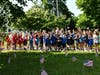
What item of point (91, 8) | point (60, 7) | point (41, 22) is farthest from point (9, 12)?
point (60, 7)

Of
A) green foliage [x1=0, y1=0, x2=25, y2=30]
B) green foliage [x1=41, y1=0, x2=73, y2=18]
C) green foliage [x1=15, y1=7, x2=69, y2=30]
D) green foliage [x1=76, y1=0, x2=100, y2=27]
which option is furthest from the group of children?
green foliage [x1=41, y1=0, x2=73, y2=18]

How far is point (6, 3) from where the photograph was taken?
34875 millimetres

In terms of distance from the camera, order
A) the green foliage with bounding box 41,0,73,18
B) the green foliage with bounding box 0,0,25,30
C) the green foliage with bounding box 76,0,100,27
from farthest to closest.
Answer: the green foliage with bounding box 41,0,73,18 < the green foliage with bounding box 76,0,100,27 < the green foliage with bounding box 0,0,25,30

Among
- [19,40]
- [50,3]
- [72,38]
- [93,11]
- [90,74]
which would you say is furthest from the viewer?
[50,3]

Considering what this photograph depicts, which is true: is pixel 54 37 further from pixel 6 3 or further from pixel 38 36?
pixel 6 3

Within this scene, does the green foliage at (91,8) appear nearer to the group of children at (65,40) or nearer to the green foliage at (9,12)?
the group of children at (65,40)

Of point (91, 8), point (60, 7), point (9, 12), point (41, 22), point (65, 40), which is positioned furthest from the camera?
point (60, 7)

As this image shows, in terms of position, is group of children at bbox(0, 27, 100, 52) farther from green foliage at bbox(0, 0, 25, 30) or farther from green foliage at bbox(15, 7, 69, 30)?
green foliage at bbox(15, 7, 69, 30)

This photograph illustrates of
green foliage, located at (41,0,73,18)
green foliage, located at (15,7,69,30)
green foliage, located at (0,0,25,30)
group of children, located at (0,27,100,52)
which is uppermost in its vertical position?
green foliage, located at (41,0,73,18)

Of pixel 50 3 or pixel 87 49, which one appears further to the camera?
pixel 50 3

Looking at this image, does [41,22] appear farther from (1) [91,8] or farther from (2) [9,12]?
(2) [9,12]

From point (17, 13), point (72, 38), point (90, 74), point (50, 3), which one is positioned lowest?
point (90, 74)

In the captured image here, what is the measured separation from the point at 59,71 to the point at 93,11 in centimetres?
5227

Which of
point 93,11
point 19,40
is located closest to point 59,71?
point 19,40
